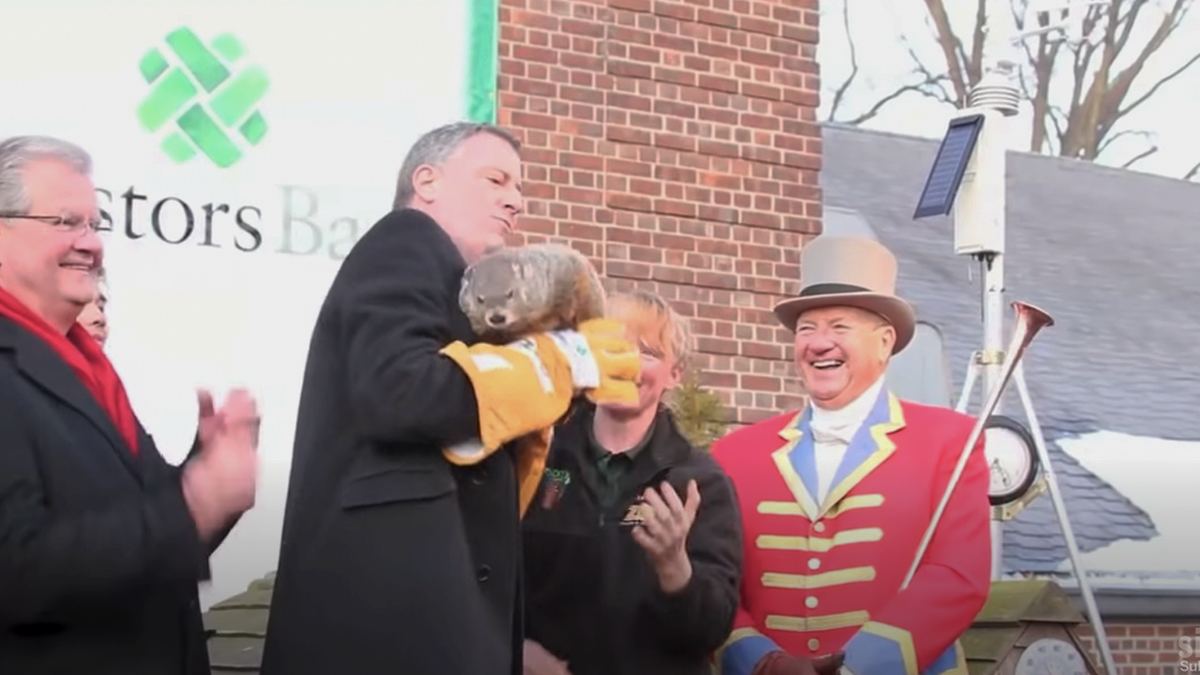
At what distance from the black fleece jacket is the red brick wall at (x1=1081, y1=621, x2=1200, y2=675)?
5944 mm

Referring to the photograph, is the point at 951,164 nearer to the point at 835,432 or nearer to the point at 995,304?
the point at 995,304

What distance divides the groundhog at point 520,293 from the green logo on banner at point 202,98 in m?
3.11

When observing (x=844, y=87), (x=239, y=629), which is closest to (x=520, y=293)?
(x=239, y=629)

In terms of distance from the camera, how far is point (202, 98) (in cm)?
561

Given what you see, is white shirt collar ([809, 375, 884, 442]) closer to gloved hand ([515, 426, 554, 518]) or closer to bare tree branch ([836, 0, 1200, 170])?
gloved hand ([515, 426, 554, 518])

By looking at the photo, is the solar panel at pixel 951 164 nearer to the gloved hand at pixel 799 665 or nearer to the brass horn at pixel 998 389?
the brass horn at pixel 998 389

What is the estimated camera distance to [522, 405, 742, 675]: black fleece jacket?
11.3 ft

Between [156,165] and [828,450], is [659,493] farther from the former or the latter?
[156,165]

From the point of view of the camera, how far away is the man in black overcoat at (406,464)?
2566mm

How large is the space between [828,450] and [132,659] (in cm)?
169

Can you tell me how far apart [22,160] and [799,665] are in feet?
5.69

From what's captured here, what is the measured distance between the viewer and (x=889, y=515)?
144 inches

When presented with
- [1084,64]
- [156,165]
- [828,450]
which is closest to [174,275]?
[156,165]

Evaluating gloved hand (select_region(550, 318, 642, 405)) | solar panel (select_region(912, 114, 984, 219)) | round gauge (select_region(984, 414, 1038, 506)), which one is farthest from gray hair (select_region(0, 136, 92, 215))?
solar panel (select_region(912, 114, 984, 219))
